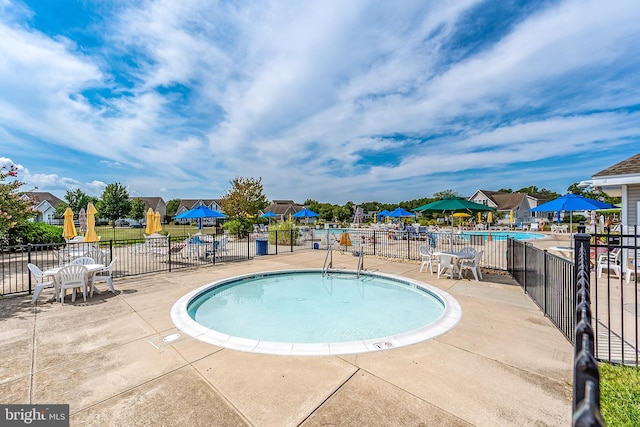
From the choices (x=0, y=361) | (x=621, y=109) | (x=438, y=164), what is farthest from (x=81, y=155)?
(x=621, y=109)

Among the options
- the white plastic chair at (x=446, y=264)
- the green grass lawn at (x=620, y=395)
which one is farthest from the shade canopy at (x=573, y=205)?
the green grass lawn at (x=620, y=395)

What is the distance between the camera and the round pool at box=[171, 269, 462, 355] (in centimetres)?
432

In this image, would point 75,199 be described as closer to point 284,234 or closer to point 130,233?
point 130,233

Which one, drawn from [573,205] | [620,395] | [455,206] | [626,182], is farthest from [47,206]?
[626,182]

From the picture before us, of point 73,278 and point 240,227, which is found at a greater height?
point 240,227

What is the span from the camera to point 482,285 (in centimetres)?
745

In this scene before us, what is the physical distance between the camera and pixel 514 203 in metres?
43.3

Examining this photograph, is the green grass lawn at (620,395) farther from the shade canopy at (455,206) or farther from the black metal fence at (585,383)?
the shade canopy at (455,206)

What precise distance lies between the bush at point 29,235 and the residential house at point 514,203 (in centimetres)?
4979

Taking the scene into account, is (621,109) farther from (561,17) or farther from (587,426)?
(587,426)

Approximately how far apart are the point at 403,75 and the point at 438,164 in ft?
44.8

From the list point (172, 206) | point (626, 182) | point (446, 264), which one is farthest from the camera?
point (172, 206)

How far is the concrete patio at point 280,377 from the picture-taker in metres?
2.66

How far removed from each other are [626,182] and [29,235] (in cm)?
2541
